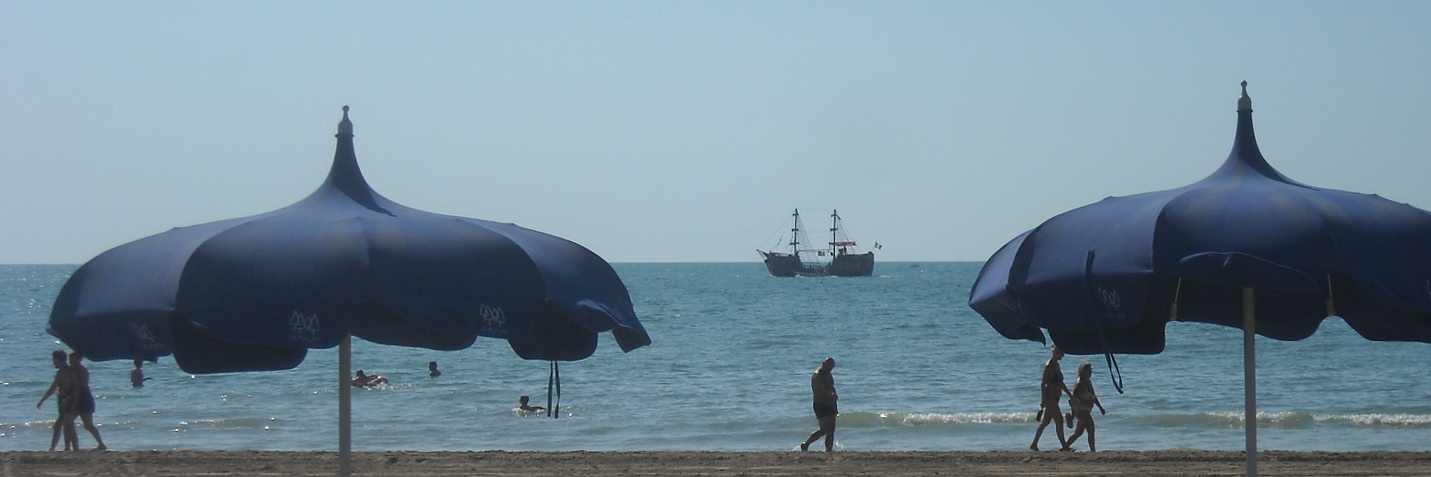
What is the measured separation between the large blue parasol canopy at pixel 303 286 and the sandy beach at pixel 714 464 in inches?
256

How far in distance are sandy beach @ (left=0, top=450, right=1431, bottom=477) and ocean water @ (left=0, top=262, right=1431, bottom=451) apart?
13.2 ft

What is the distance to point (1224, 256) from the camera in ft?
17.3

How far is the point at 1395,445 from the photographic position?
57.9 ft

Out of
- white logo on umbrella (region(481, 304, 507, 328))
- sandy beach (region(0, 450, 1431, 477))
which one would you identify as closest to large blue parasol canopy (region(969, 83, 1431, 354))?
white logo on umbrella (region(481, 304, 507, 328))

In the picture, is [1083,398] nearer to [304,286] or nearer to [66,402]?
[66,402]

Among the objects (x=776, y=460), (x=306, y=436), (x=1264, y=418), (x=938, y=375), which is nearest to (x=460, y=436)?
(x=306, y=436)

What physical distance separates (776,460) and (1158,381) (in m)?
16.3

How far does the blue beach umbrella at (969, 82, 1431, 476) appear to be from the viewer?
5.34 meters

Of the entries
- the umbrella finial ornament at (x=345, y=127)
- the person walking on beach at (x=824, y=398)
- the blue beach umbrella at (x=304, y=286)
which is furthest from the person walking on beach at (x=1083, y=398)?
the umbrella finial ornament at (x=345, y=127)

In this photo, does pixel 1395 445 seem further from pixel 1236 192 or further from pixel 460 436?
pixel 1236 192

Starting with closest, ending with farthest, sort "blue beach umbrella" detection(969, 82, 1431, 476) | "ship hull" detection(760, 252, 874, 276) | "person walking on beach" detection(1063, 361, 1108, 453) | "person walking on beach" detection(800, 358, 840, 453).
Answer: "blue beach umbrella" detection(969, 82, 1431, 476) < "person walking on beach" detection(1063, 361, 1108, 453) < "person walking on beach" detection(800, 358, 840, 453) < "ship hull" detection(760, 252, 874, 276)

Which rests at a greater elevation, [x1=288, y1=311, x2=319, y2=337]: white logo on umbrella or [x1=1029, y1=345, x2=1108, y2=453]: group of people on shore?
[x1=288, y1=311, x2=319, y2=337]: white logo on umbrella

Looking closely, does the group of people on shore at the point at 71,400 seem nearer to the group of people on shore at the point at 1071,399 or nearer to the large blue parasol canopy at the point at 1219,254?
the group of people on shore at the point at 1071,399

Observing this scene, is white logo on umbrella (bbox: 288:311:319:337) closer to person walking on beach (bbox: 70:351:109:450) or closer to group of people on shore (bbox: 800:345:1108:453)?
group of people on shore (bbox: 800:345:1108:453)
